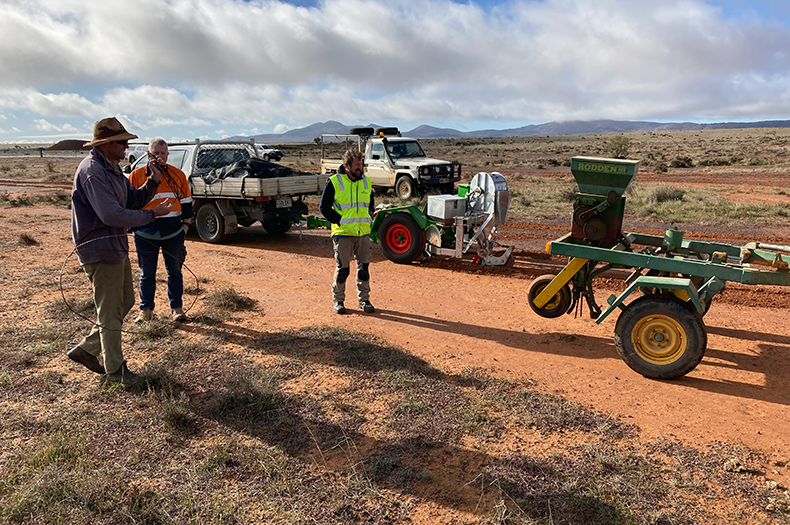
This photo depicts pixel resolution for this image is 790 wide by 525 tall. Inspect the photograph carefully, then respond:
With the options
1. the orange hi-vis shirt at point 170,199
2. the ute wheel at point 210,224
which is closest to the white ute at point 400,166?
the ute wheel at point 210,224

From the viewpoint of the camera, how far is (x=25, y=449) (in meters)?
3.64

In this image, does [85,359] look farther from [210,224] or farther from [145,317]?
[210,224]

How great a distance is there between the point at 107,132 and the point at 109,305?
1423 millimetres

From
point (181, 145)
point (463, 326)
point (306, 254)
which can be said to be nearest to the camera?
point (463, 326)

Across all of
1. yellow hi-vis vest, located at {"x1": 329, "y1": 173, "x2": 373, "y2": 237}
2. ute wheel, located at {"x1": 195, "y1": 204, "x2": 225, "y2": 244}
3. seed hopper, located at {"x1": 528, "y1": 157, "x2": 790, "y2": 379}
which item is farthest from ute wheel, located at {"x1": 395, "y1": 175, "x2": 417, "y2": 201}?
seed hopper, located at {"x1": 528, "y1": 157, "x2": 790, "y2": 379}

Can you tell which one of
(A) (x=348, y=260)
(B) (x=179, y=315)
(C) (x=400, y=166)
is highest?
(C) (x=400, y=166)

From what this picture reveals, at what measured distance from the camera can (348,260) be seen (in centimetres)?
659

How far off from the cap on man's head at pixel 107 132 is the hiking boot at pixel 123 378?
1937 millimetres

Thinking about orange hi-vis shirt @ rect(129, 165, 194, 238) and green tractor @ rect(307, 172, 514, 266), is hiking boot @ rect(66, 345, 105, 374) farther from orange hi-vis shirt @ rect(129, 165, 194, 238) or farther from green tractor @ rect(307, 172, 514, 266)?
green tractor @ rect(307, 172, 514, 266)

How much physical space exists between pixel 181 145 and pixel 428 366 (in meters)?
9.36

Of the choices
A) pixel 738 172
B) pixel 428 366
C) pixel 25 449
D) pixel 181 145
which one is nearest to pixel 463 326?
pixel 428 366

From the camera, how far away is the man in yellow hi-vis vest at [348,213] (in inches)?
250

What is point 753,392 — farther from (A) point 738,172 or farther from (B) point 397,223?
(A) point 738,172

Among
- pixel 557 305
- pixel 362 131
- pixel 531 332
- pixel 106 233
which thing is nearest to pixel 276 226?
pixel 531 332
